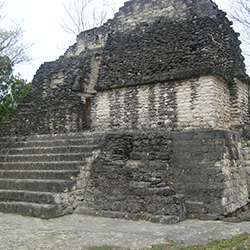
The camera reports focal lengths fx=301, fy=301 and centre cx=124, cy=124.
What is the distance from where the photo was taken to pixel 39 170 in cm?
777

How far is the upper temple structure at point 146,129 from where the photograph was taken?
264 inches

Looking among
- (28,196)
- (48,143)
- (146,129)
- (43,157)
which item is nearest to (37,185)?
(28,196)

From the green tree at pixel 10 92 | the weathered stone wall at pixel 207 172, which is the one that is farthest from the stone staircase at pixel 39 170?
the green tree at pixel 10 92

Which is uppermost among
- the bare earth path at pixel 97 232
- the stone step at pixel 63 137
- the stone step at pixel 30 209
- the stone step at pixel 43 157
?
the stone step at pixel 63 137

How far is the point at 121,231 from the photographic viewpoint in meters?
5.30

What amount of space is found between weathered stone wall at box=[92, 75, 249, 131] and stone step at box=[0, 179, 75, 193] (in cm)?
336

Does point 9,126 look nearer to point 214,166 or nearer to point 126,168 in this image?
point 126,168

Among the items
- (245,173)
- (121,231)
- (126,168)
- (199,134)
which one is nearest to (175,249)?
(121,231)

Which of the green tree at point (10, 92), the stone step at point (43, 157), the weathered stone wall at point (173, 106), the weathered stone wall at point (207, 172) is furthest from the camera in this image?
the green tree at point (10, 92)

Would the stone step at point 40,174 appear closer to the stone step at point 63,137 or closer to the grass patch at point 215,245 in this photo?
the stone step at point 63,137

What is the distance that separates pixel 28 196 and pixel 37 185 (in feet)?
1.13

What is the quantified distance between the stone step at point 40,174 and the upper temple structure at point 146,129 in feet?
0.08

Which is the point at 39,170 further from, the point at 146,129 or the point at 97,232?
the point at 146,129

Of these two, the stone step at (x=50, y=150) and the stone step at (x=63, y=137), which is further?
the stone step at (x=63, y=137)
